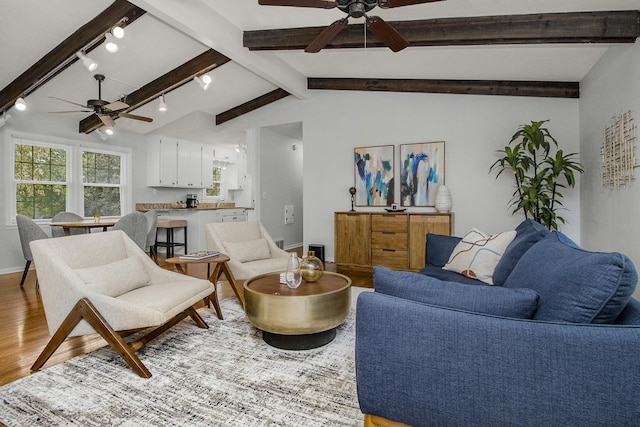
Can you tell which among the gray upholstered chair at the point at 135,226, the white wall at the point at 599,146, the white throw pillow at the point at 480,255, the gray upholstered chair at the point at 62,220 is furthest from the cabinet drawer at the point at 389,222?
the gray upholstered chair at the point at 62,220

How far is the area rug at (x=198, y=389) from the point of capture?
5.34 ft

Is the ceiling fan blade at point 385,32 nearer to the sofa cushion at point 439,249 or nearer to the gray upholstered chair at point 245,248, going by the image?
the sofa cushion at point 439,249

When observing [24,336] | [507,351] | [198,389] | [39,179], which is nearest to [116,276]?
[198,389]

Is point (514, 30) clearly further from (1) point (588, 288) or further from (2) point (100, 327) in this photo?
(2) point (100, 327)

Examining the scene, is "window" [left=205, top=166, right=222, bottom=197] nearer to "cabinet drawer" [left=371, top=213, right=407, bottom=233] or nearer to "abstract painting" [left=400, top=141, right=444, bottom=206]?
"cabinet drawer" [left=371, top=213, right=407, bottom=233]

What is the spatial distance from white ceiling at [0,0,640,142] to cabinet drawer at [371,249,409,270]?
250 cm

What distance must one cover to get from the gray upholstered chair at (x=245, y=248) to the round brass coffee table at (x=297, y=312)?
0.81 metres

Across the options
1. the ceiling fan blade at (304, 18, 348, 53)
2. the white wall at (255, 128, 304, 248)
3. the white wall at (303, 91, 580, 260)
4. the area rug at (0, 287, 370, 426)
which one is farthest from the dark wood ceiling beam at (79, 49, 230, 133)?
the area rug at (0, 287, 370, 426)

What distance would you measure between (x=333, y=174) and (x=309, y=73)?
A: 1.68 meters

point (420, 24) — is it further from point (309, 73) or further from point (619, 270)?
point (619, 270)

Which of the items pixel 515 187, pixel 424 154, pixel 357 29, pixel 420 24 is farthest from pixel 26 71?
pixel 515 187

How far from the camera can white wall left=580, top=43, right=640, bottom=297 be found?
285cm

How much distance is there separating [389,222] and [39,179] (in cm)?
544

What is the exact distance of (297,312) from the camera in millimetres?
2205
